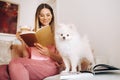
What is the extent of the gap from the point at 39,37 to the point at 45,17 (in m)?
0.23

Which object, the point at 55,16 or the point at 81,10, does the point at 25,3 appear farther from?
the point at 81,10

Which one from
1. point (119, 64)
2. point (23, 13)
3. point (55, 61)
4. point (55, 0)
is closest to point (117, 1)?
point (119, 64)

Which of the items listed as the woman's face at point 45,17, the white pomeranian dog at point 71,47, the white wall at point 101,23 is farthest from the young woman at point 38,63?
the white wall at point 101,23

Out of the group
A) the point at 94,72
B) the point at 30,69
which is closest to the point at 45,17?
the point at 30,69

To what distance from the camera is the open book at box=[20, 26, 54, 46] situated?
1125mm

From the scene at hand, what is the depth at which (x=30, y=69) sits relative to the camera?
34.1 inches

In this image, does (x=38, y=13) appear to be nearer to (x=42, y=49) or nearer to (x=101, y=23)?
(x=42, y=49)

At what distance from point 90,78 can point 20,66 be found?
0.38 metres

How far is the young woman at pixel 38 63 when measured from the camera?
827 millimetres

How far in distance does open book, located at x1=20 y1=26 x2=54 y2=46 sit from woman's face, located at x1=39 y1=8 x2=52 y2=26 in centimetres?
14

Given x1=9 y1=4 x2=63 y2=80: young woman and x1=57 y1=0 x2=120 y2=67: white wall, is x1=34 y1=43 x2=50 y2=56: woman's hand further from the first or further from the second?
x1=57 y1=0 x2=120 y2=67: white wall

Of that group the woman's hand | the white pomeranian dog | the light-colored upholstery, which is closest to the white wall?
the white pomeranian dog

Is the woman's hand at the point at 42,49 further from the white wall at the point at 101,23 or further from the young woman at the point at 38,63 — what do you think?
A: the white wall at the point at 101,23

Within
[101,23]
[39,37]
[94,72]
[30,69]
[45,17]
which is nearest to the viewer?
[94,72]
